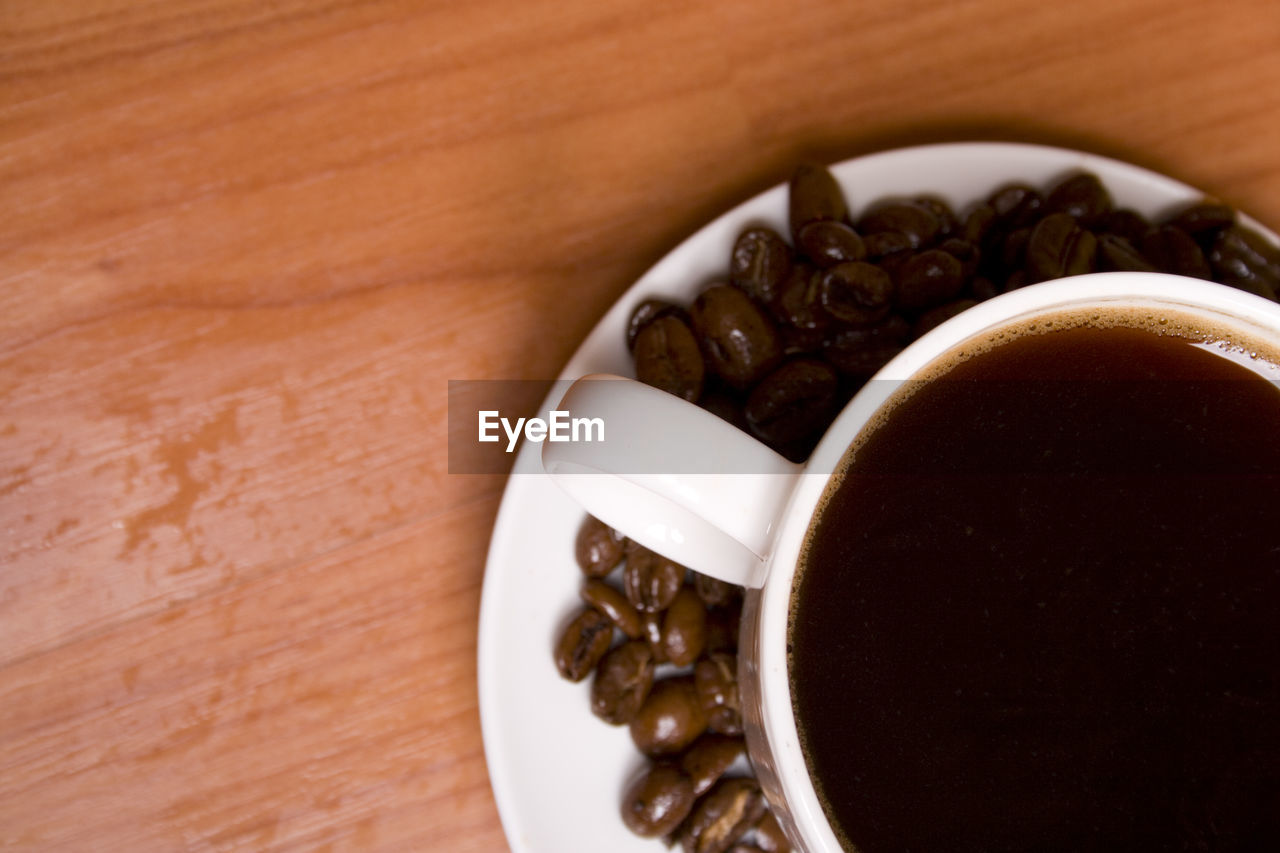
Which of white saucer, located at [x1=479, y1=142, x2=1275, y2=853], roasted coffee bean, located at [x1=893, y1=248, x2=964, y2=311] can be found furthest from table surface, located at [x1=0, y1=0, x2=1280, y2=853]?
roasted coffee bean, located at [x1=893, y1=248, x2=964, y2=311]

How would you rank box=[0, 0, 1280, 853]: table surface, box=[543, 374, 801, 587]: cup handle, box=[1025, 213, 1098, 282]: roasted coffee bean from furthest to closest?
box=[0, 0, 1280, 853]: table surface → box=[1025, 213, 1098, 282]: roasted coffee bean → box=[543, 374, 801, 587]: cup handle

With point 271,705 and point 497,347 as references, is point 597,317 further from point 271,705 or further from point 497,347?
point 271,705

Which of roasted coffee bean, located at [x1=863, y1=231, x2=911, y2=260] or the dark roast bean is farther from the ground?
roasted coffee bean, located at [x1=863, y1=231, x2=911, y2=260]

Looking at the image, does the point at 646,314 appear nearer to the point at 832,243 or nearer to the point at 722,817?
the point at 832,243

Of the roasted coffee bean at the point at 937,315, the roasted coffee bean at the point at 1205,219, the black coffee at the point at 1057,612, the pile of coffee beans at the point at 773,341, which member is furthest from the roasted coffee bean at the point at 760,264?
the roasted coffee bean at the point at 1205,219

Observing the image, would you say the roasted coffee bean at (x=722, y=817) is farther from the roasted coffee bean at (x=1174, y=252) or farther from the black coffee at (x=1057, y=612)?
the roasted coffee bean at (x=1174, y=252)

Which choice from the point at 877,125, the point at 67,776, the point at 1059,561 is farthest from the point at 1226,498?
the point at 67,776

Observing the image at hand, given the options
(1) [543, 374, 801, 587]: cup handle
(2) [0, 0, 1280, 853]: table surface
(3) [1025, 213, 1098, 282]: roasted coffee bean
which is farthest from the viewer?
(2) [0, 0, 1280, 853]: table surface

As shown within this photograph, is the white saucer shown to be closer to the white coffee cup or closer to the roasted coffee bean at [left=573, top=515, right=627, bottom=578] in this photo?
the roasted coffee bean at [left=573, top=515, right=627, bottom=578]
